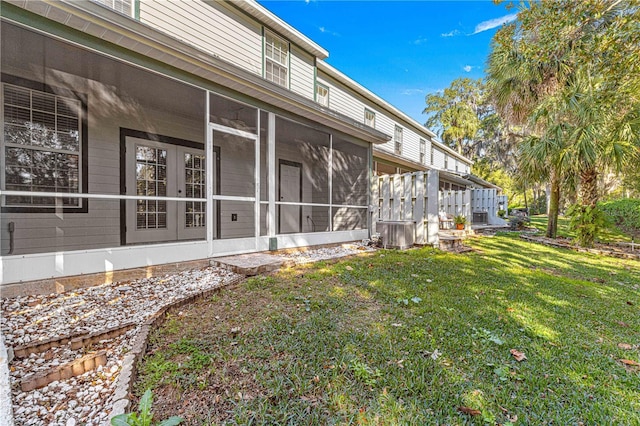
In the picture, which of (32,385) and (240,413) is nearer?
(240,413)

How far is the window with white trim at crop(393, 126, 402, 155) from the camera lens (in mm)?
15435

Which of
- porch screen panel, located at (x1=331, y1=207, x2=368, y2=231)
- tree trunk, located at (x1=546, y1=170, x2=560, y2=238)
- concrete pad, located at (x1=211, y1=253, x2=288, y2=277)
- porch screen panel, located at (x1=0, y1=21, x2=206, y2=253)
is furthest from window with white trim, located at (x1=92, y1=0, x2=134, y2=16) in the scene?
tree trunk, located at (x1=546, y1=170, x2=560, y2=238)

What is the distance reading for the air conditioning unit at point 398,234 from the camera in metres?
7.56

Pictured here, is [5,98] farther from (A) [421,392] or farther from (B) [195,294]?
(A) [421,392]

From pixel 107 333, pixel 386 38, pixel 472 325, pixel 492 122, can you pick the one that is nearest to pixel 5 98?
pixel 107 333

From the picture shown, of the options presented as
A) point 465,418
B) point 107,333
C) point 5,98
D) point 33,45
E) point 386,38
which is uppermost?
point 386,38

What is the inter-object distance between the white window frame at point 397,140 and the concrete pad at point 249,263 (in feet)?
39.9

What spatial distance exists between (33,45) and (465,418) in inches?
241

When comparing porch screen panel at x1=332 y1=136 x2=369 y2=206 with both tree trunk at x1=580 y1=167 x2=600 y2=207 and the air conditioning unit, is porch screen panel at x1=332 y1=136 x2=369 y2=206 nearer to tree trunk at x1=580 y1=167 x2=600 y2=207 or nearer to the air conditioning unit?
the air conditioning unit

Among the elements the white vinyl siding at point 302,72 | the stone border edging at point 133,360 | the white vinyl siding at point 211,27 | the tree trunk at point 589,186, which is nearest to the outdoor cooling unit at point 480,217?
the tree trunk at point 589,186

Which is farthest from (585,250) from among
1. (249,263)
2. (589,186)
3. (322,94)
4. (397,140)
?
(322,94)

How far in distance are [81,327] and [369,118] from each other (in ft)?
42.9

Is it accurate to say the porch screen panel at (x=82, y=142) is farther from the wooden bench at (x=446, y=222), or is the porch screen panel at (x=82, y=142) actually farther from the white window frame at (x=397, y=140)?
the white window frame at (x=397, y=140)

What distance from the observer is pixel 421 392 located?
1.92 m
